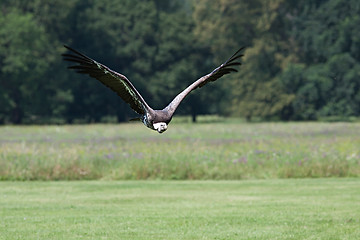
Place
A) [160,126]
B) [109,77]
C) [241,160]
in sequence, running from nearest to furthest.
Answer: [160,126] < [109,77] < [241,160]

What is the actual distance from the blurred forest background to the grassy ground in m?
37.8

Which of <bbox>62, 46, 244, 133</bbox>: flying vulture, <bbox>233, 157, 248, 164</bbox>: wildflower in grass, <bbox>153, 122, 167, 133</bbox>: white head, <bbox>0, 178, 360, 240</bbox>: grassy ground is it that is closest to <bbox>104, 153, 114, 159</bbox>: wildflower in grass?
<bbox>0, 178, 360, 240</bbox>: grassy ground

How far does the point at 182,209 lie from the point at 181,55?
171 ft

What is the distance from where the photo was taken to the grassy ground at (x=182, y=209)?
11.5 m

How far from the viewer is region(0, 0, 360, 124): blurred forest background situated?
56.9m

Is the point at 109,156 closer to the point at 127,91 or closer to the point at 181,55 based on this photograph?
the point at 127,91

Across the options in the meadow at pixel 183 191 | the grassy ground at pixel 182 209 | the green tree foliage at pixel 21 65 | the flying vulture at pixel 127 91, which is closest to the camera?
the flying vulture at pixel 127 91

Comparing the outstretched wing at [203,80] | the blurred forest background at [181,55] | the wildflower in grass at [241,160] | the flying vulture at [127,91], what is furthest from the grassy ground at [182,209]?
the blurred forest background at [181,55]

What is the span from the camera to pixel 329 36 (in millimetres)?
61000

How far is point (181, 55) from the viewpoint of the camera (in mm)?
65750

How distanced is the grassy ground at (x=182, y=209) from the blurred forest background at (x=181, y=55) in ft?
124

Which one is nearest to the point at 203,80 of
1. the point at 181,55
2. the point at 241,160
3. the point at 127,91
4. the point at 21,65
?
the point at 127,91

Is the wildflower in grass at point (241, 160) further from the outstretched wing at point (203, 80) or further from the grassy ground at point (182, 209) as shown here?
the outstretched wing at point (203, 80)

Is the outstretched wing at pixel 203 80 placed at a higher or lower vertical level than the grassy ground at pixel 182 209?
higher
